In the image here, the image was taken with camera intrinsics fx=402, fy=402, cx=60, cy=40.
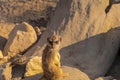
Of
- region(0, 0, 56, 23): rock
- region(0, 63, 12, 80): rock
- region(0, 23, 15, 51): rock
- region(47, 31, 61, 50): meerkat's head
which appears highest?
region(47, 31, 61, 50): meerkat's head

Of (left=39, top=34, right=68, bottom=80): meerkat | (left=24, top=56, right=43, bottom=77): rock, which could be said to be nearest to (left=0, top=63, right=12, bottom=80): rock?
(left=24, top=56, right=43, bottom=77): rock

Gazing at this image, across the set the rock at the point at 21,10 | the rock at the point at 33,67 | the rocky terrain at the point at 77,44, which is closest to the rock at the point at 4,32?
the rocky terrain at the point at 77,44

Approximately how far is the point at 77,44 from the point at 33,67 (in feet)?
3.76

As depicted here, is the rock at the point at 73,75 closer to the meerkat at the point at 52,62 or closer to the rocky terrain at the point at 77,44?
the rocky terrain at the point at 77,44

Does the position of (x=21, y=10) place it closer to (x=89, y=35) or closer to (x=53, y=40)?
(x=89, y=35)

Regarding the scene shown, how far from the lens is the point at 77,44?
7.73 m

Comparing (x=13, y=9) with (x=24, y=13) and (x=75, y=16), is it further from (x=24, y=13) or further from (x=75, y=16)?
(x=75, y=16)

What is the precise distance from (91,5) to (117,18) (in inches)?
22.7

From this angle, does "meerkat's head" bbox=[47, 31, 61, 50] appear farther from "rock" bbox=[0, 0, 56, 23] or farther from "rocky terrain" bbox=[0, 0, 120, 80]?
"rock" bbox=[0, 0, 56, 23]

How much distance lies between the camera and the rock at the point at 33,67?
23.0 ft

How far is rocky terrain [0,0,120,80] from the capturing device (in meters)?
7.16

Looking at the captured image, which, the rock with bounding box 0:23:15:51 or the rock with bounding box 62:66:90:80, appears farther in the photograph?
the rock with bounding box 0:23:15:51

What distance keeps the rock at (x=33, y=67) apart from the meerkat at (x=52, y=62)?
564 mm

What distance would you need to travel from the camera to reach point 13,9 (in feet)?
36.5
